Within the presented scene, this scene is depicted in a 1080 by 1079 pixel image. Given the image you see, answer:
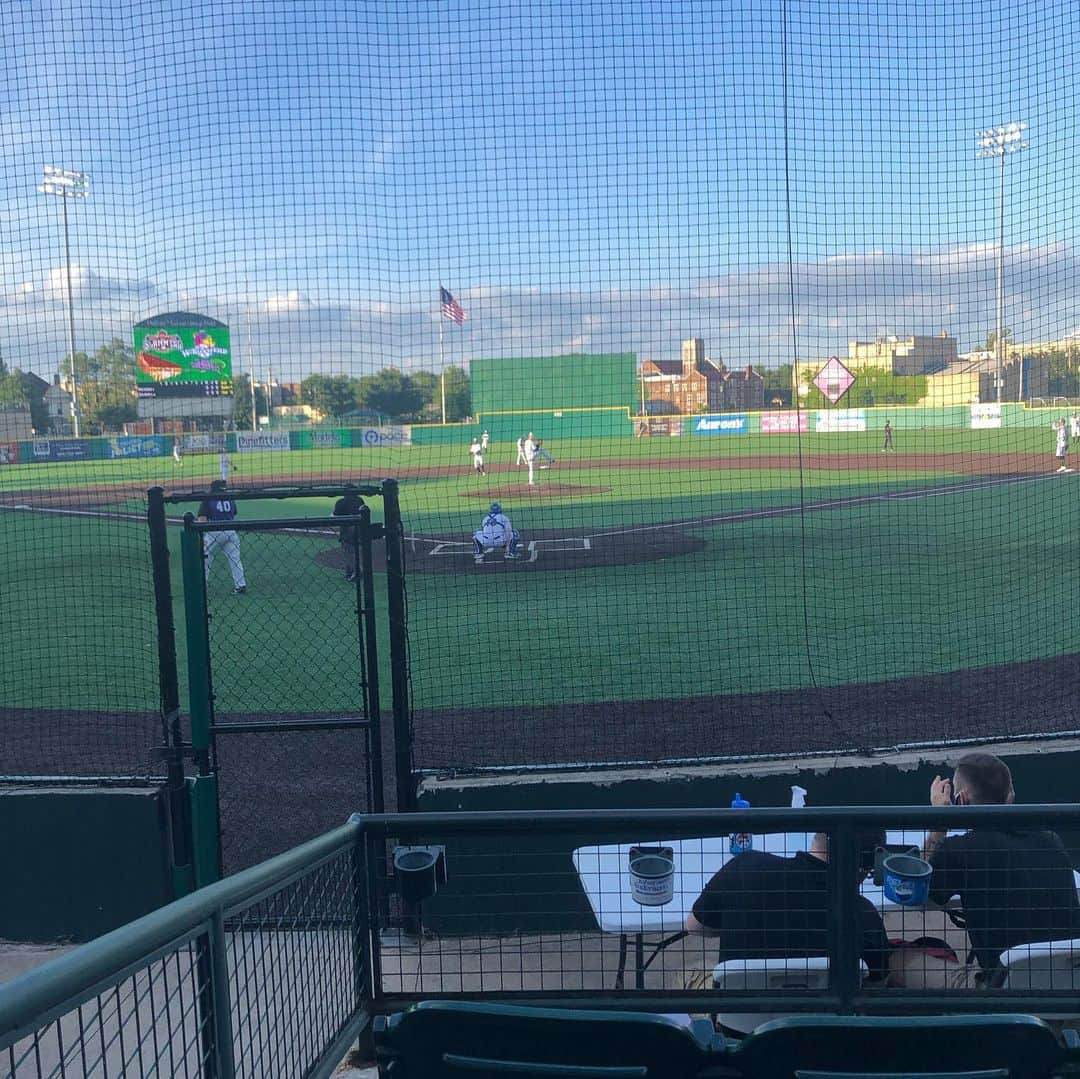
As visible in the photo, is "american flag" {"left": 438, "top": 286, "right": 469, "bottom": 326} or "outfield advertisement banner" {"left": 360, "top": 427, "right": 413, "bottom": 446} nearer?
"american flag" {"left": 438, "top": 286, "right": 469, "bottom": 326}

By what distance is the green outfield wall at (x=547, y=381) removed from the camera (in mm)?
9805

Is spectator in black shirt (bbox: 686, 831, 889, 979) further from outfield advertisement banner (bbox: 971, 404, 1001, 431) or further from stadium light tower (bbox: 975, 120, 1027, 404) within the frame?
outfield advertisement banner (bbox: 971, 404, 1001, 431)

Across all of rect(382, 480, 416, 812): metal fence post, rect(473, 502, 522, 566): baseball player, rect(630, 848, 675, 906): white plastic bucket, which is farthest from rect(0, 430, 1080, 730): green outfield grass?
rect(630, 848, 675, 906): white plastic bucket

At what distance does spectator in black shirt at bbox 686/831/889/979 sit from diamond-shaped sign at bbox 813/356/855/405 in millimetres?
7790

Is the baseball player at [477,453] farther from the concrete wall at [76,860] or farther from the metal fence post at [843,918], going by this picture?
the metal fence post at [843,918]

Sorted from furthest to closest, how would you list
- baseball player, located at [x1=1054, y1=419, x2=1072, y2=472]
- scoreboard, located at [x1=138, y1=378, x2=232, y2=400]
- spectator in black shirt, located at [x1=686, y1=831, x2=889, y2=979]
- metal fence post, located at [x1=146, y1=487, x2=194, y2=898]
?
1. baseball player, located at [x1=1054, y1=419, x2=1072, y2=472]
2. scoreboard, located at [x1=138, y1=378, x2=232, y2=400]
3. metal fence post, located at [x1=146, y1=487, x2=194, y2=898]
4. spectator in black shirt, located at [x1=686, y1=831, x2=889, y2=979]

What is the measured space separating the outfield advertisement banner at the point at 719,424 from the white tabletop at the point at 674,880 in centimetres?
2315

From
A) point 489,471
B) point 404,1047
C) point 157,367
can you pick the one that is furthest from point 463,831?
point 489,471

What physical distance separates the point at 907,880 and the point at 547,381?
7764 millimetres

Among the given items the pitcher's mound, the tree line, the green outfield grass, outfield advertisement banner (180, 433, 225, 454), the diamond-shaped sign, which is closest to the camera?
the green outfield grass

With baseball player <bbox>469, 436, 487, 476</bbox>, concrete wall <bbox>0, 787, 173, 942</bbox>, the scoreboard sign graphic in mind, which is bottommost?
concrete wall <bbox>0, 787, 173, 942</bbox>

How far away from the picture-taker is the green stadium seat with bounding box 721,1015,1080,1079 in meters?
1.87

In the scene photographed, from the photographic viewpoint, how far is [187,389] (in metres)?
15.5

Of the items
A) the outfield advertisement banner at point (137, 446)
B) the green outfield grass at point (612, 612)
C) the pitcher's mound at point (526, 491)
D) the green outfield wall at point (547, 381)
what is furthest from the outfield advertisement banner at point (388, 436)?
the outfield advertisement banner at point (137, 446)
